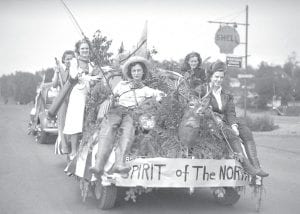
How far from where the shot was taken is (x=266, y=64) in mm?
107125

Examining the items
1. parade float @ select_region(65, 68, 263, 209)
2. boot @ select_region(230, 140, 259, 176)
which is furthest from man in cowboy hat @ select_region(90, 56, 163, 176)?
boot @ select_region(230, 140, 259, 176)

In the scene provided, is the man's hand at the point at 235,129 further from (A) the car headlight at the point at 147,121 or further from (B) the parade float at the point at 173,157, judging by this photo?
(A) the car headlight at the point at 147,121

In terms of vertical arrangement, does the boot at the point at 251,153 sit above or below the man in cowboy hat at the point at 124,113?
below

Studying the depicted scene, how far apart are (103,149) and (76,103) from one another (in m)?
2.49

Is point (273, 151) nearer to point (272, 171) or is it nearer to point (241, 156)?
point (272, 171)

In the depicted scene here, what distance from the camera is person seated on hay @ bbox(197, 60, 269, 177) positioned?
6.25 m

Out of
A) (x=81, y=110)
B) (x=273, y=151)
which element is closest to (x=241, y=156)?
(x=81, y=110)

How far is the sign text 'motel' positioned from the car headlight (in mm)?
19392

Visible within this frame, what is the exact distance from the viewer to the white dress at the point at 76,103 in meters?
8.11

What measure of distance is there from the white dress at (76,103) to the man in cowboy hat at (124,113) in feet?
3.62

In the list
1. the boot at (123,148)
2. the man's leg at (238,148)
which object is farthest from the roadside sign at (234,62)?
the boot at (123,148)

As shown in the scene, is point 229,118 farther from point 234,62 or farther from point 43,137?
point 234,62

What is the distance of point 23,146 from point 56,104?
6.29 metres

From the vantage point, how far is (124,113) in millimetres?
6469
